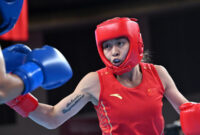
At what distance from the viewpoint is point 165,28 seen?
5469 mm

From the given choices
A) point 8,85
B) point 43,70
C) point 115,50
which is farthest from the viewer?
point 115,50

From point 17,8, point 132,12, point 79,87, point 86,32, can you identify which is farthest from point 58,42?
point 17,8

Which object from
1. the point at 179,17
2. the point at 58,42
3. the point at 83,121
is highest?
the point at 179,17

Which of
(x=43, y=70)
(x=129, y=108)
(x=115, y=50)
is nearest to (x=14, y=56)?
(x=43, y=70)

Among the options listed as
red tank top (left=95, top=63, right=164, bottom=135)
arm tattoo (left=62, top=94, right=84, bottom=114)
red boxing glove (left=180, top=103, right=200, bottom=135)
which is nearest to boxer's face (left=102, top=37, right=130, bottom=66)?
red tank top (left=95, top=63, right=164, bottom=135)

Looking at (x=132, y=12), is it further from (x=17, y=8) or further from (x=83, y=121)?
(x=17, y=8)

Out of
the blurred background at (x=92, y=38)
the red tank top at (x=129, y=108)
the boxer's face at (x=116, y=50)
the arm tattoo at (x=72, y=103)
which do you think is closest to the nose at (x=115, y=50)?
the boxer's face at (x=116, y=50)

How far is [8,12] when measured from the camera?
121cm

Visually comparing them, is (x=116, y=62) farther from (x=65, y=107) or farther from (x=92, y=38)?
(x=92, y=38)

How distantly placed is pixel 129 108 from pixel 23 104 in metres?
0.52

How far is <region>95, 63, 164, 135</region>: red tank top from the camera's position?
158 cm

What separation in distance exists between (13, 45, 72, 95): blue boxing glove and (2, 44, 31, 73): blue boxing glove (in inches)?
4.3

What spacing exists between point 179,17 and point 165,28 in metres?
0.29

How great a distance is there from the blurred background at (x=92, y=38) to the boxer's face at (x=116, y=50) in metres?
3.42
